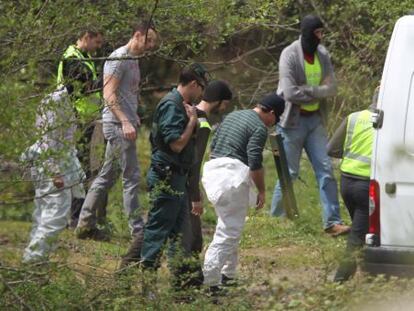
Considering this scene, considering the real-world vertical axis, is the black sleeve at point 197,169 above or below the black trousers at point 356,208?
above

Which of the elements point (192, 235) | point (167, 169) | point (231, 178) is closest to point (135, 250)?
point (192, 235)

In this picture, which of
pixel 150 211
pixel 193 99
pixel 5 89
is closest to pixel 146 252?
pixel 150 211

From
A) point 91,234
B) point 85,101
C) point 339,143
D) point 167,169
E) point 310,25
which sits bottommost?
point 91,234

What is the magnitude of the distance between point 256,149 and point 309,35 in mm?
3175

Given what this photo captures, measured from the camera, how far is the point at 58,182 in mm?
8203

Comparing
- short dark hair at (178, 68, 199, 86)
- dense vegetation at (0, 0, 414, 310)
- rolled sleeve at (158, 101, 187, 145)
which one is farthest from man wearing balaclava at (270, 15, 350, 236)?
rolled sleeve at (158, 101, 187, 145)

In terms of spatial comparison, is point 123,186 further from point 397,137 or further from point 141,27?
point 397,137

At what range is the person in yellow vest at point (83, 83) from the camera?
791cm

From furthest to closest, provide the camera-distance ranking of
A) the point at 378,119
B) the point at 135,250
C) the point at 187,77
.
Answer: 1. the point at 135,250
2. the point at 187,77
3. the point at 378,119

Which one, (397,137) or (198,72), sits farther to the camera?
(198,72)

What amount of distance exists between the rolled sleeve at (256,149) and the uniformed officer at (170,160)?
564mm

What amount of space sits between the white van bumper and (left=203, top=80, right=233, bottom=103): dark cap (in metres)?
1.94

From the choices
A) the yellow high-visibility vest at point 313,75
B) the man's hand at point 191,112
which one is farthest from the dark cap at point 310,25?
the man's hand at point 191,112

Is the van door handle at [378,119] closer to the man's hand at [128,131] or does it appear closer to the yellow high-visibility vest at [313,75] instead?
the man's hand at [128,131]
